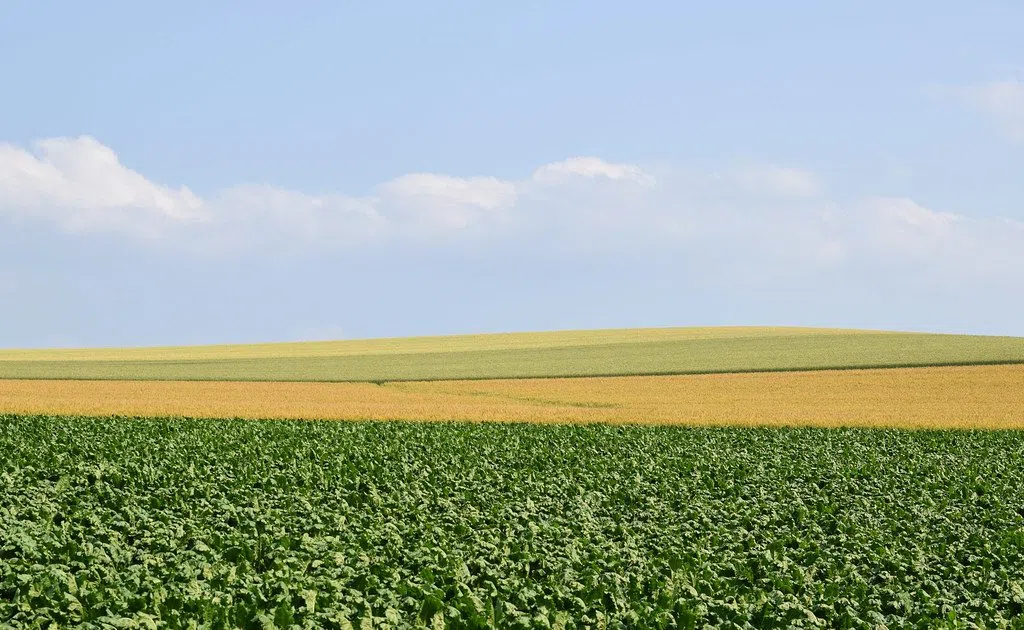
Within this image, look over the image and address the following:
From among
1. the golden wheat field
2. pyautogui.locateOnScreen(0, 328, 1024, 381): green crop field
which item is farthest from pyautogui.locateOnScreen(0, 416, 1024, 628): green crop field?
pyautogui.locateOnScreen(0, 328, 1024, 381): green crop field

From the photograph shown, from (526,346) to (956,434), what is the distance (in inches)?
2079

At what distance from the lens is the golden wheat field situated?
38031mm

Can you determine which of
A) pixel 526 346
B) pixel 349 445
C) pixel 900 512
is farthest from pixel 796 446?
pixel 526 346

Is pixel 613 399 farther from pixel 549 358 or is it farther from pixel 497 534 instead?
pixel 497 534

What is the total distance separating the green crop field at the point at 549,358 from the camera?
63469 millimetres

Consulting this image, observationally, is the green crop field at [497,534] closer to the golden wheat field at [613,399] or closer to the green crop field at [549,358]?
the golden wheat field at [613,399]

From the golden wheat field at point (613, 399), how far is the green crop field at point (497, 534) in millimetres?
8009

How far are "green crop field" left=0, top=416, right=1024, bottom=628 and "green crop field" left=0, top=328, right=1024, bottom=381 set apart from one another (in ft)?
111

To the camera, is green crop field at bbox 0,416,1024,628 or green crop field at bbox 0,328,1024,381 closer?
green crop field at bbox 0,416,1024,628

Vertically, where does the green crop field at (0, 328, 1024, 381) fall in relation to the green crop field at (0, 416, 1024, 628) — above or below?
above

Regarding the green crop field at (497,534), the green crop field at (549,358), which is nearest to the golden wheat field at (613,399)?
the green crop field at (549,358)

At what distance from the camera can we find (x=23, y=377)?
63469mm

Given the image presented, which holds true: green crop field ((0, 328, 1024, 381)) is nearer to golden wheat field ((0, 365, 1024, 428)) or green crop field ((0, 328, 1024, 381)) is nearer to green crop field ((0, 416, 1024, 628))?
golden wheat field ((0, 365, 1024, 428))

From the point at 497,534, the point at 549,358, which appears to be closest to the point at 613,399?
the point at 549,358
